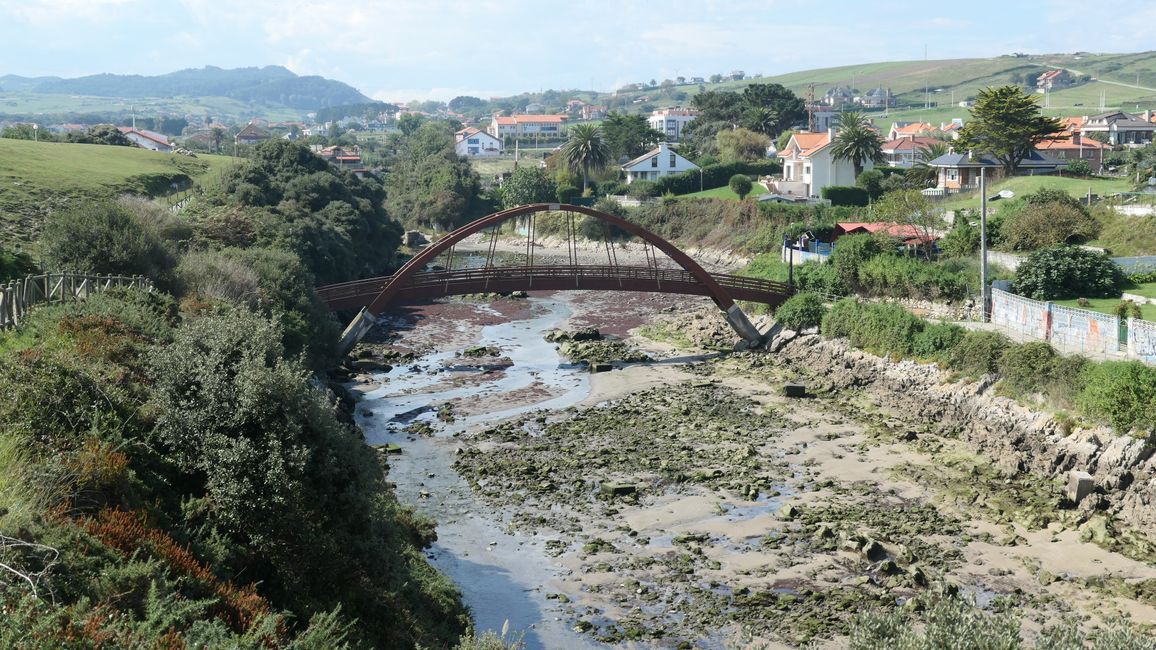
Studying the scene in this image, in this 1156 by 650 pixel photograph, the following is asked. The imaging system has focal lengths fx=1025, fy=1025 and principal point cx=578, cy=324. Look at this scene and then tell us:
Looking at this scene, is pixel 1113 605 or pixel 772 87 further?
pixel 772 87

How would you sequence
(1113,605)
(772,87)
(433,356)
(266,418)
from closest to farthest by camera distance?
(266,418) → (1113,605) → (433,356) → (772,87)

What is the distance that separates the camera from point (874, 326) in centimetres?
4291

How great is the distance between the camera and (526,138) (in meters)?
193

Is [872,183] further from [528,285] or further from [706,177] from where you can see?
[528,285]

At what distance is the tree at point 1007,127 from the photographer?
67625 mm

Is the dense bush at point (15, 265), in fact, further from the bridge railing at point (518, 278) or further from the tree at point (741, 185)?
the tree at point (741, 185)

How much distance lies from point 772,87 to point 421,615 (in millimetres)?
111294

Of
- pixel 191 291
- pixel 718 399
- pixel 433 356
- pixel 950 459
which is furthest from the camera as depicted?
pixel 433 356

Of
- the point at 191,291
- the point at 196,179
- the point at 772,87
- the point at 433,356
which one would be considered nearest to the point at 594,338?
the point at 433,356

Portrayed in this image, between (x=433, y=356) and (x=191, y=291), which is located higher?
(x=191, y=291)

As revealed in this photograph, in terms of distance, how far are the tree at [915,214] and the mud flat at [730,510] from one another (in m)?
13.3

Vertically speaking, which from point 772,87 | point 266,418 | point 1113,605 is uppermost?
point 772,87

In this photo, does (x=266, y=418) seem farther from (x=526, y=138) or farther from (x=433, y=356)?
(x=526, y=138)

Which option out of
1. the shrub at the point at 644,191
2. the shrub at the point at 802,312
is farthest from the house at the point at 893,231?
the shrub at the point at 644,191
